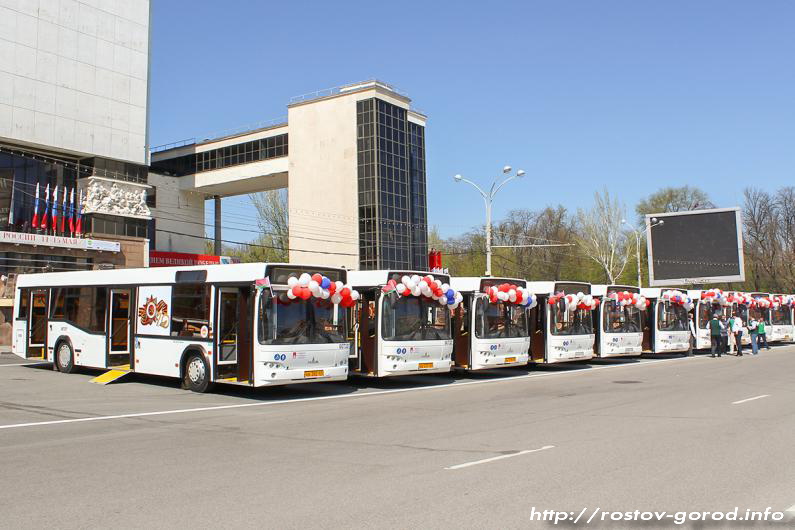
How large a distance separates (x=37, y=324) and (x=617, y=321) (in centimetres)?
1893

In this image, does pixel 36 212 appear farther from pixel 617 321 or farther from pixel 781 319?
pixel 781 319

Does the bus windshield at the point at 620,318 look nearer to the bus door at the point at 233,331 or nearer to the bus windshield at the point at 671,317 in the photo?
the bus windshield at the point at 671,317

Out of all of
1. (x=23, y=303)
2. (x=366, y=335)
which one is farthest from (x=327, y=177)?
(x=366, y=335)

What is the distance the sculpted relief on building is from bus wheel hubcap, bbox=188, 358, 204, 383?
31.7 meters

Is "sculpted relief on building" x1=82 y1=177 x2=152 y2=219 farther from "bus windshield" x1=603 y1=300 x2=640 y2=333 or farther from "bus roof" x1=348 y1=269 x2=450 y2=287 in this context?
"bus windshield" x1=603 y1=300 x2=640 y2=333

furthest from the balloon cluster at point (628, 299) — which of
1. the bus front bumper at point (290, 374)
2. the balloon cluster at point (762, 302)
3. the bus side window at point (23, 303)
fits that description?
the bus side window at point (23, 303)

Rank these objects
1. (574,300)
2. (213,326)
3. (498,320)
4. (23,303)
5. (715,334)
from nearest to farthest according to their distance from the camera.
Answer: (213,326) → (498,320) → (23,303) → (574,300) → (715,334)

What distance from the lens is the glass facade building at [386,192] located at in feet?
191

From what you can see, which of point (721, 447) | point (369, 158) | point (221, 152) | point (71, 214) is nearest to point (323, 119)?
point (369, 158)

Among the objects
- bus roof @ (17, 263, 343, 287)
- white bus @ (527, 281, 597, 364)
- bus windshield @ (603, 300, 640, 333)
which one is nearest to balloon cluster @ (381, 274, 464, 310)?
bus roof @ (17, 263, 343, 287)

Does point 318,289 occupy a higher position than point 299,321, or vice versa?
point 318,289

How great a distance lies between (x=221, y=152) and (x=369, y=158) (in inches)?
561

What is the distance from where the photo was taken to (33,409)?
13.6 meters

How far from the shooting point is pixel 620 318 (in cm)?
2553
